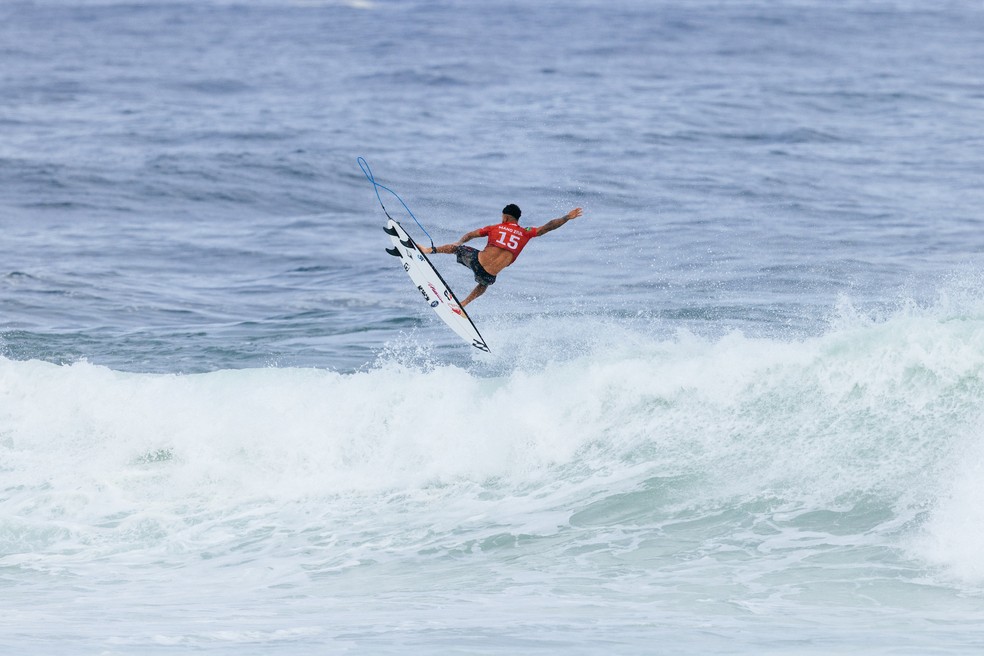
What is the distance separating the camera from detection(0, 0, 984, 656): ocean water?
9430 mm

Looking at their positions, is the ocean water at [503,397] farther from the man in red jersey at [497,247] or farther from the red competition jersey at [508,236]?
the red competition jersey at [508,236]

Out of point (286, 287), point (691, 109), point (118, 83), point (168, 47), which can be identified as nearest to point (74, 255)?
point (286, 287)

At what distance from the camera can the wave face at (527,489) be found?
31.2ft

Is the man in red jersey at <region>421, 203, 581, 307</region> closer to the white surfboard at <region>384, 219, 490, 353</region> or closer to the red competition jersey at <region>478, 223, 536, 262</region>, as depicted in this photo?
the red competition jersey at <region>478, 223, 536, 262</region>

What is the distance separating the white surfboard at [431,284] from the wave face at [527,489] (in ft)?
2.06

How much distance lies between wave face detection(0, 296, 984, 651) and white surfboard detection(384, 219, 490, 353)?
63cm

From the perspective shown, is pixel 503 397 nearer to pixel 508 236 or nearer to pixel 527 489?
pixel 527 489

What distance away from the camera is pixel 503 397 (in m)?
12.9

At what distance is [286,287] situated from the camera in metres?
19.0

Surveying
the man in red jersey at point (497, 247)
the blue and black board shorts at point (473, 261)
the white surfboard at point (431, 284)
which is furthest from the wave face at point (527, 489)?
the man in red jersey at point (497, 247)

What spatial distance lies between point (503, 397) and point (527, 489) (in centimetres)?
139

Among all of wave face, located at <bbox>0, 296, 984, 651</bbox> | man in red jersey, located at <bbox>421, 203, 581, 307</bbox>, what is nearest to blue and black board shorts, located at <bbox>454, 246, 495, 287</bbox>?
man in red jersey, located at <bbox>421, 203, 581, 307</bbox>

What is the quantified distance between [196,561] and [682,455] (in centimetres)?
462

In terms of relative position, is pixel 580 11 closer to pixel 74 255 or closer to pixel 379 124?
pixel 379 124
